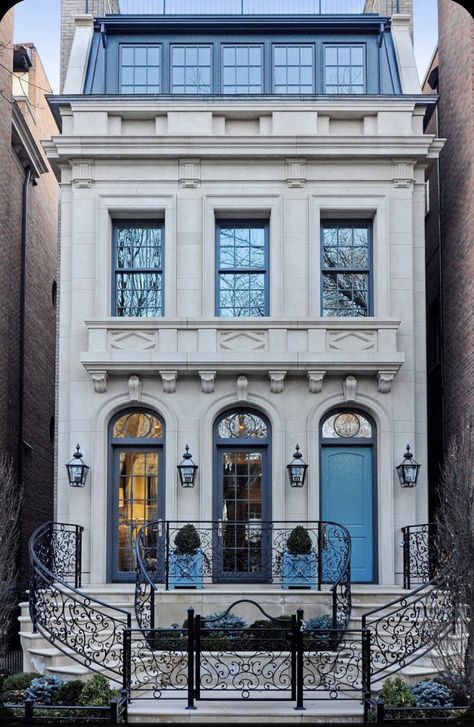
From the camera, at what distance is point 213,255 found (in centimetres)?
1881

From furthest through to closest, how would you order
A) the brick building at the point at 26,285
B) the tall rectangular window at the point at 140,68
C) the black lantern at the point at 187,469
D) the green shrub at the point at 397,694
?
the brick building at the point at 26,285 → the tall rectangular window at the point at 140,68 → the black lantern at the point at 187,469 → the green shrub at the point at 397,694

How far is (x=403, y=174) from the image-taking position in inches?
743

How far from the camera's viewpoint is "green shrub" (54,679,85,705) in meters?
12.6

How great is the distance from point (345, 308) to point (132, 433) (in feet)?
14.7

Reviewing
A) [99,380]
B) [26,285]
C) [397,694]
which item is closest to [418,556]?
[397,694]

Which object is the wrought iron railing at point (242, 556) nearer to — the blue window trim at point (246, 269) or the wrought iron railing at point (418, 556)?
the wrought iron railing at point (418, 556)

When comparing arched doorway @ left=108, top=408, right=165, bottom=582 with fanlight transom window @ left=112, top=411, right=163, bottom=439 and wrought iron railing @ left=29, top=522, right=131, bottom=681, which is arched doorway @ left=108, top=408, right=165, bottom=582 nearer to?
fanlight transom window @ left=112, top=411, right=163, bottom=439

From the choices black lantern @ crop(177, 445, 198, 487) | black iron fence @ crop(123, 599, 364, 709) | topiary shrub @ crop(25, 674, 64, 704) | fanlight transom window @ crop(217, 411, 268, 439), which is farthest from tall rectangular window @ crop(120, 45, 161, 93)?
topiary shrub @ crop(25, 674, 64, 704)

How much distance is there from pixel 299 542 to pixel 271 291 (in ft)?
15.0

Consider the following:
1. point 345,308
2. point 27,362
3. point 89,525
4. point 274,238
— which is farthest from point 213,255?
point 27,362

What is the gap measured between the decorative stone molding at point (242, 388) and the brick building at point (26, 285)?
5.73m

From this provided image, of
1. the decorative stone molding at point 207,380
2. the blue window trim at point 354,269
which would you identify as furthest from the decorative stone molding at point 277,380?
the blue window trim at point 354,269

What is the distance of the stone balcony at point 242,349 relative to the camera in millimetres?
18047

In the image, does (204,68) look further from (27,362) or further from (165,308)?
(27,362)
